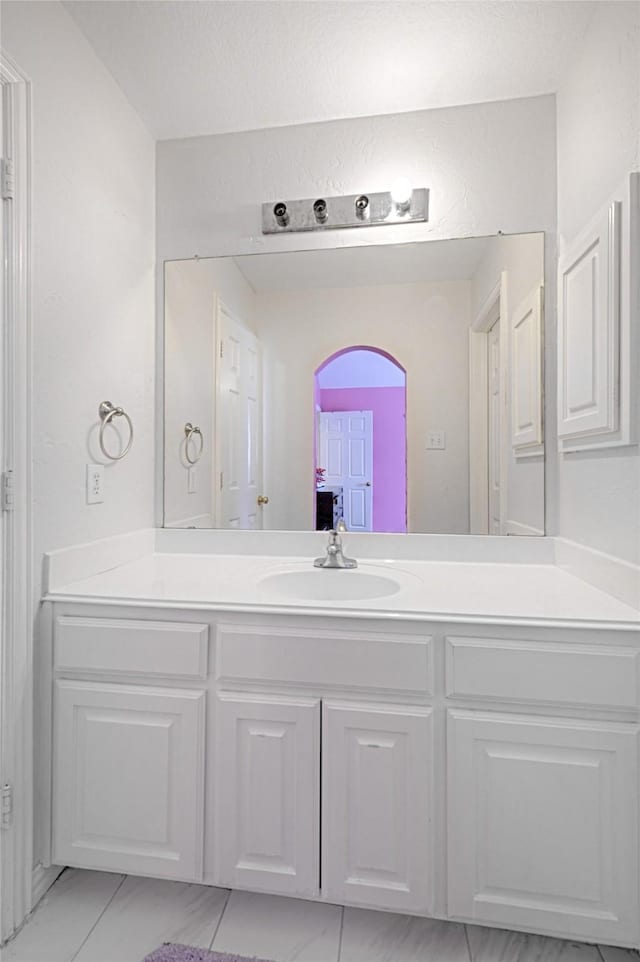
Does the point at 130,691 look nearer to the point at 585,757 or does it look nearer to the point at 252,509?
the point at 252,509

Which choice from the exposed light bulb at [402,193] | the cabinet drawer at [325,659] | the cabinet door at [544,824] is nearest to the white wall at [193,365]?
the exposed light bulb at [402,193]

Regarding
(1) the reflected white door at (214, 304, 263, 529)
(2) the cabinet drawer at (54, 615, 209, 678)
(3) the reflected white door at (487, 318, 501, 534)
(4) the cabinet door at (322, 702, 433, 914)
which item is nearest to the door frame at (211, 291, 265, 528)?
(1) the reflected white door at (214, 304, 263, 529)

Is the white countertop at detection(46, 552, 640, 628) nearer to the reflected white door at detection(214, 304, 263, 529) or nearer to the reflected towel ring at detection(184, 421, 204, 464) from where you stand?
the reflected white door at detection(214, 304, 263, 529)

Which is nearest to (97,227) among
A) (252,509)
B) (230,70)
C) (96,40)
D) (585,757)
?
(96,40)

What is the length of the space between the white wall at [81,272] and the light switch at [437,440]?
1044mm

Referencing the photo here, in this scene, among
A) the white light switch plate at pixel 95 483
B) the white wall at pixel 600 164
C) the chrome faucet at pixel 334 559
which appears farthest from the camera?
the chrome faucet at pixel 334 559

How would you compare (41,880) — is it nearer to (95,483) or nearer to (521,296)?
(95,483)

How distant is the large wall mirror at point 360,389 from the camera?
1.75m

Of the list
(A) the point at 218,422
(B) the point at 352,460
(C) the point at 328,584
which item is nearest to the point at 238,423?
(A) the point at 218,422

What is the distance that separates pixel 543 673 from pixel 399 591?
43cm

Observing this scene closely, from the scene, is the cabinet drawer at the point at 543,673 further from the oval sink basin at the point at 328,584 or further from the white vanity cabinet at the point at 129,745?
the white vanity cabinet at the point at 129,745

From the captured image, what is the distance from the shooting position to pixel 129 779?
1304 millimetres

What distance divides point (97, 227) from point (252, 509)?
1041 mm

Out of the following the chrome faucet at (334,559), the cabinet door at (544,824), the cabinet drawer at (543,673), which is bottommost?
the cabinet door at (544,824)
